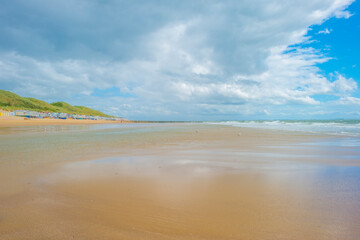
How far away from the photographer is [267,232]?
9.62ft

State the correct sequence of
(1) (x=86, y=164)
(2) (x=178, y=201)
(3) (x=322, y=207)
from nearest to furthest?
1. (3) (x=322, y=207)
2. (2) (x=178, y=201)
3. (1) (x=86, y=164)

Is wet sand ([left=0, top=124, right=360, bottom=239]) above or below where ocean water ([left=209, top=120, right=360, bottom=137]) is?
below

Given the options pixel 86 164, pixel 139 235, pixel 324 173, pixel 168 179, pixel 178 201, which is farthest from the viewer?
pixel 86 164

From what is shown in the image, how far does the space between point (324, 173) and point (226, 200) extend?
12.9 ft

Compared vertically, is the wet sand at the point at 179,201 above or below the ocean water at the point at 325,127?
below

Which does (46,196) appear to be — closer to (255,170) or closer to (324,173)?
(255,170)

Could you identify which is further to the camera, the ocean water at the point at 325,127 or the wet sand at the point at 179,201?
the ocean water at the point at 325,127

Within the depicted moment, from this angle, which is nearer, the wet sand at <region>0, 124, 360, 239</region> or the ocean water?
the wet sand at <region>0, 124, 360, 239</region>

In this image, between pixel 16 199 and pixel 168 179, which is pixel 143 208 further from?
pixel 16 199

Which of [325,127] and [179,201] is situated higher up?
[325,127]

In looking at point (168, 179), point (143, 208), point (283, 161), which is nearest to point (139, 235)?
point (143, 208)

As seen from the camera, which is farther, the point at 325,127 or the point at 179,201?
the point at 325,127

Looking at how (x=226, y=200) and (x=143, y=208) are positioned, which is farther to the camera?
(x=226, y=200)

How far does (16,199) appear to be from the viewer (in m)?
4.11
